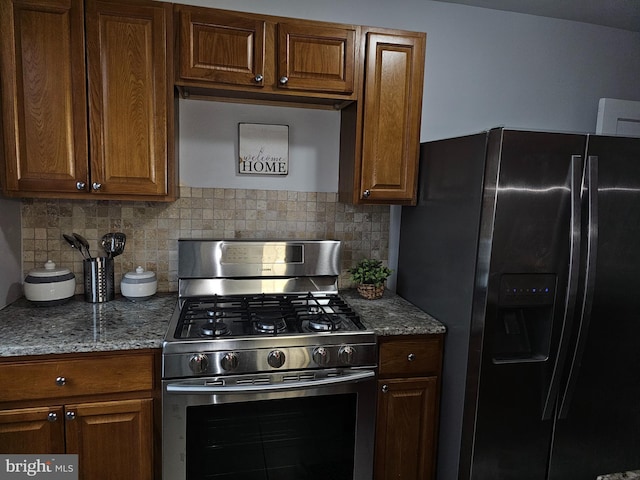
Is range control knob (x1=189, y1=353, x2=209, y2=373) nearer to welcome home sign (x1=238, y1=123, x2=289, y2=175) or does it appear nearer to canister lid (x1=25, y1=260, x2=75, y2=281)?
canister lid (x1=25, y1=260, x2=75, y2=281)

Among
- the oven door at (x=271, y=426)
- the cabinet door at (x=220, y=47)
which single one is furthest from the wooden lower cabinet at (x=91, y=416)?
the cabinet door at (x=220, y=47)

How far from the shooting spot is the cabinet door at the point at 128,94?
1.74m

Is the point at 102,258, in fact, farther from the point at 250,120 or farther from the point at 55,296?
the point at 250,120

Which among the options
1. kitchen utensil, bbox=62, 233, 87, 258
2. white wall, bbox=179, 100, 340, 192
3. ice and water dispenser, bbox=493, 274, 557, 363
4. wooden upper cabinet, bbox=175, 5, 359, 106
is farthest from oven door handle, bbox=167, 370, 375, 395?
wooden upper cabinet, bbox=175, 5, 359, 106

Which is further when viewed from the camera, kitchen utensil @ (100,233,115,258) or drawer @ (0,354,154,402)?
kitchen utensil @ (100,233,115,258)

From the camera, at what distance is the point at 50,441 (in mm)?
1555

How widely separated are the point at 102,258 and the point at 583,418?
2.24 m

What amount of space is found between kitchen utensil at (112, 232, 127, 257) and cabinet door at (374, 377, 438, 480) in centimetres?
138

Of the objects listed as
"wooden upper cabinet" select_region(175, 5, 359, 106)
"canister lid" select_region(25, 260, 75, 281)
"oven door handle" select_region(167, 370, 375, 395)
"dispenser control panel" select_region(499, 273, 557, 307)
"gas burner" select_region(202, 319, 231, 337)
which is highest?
"wooden upper cabinet" select_region(175, 5, 359, 106)

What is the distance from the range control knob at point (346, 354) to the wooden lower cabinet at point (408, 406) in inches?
6.4

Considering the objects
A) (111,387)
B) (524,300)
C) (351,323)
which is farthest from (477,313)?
(111,387)

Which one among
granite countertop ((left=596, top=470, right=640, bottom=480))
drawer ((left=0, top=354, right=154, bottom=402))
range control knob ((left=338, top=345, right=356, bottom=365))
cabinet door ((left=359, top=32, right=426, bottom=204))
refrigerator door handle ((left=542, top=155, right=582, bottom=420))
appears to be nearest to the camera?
granite countertop ((left=596, top=470, right=640, bottom=480))

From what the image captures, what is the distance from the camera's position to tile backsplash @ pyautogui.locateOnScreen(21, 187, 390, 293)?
6.77ft

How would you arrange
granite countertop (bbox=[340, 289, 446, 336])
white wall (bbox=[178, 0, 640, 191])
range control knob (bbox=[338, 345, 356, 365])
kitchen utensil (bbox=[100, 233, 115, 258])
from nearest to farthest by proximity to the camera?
range control knob (bbox=[338, 345, 356, 365])
granite countertop (bbox=[340, 289, 446, 336])
kitchen utensil (bbox=[100, 233, 115, 258])
white wall (bbox=[178, 0, 640, 191])
